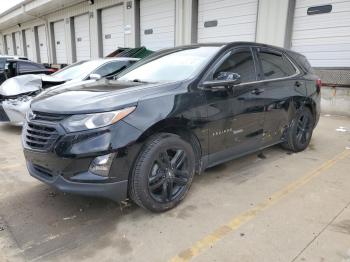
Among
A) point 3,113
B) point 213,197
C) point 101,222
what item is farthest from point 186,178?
point 3,113

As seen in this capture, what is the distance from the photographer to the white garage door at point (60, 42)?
68.4 ft

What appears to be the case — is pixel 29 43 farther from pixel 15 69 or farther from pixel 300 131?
pixel 300 131

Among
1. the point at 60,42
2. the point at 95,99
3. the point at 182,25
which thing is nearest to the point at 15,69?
the point at 182,25

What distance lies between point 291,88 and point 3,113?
5609 mm

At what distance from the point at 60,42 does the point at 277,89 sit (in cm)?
2028

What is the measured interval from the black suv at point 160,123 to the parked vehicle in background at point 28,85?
298cm

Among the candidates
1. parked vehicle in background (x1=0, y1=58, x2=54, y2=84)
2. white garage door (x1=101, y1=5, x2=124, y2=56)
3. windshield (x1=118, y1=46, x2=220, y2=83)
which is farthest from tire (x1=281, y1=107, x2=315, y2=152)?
white garage door (x1=101, y1=5, x2=124, y2=56)

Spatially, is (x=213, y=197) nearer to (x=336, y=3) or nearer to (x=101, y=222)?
(x=101, y=222)

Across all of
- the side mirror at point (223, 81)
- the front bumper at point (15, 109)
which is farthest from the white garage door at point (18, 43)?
the side mirror at point (223, 81)

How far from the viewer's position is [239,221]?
9.71 feet

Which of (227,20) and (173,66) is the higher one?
(227,20)

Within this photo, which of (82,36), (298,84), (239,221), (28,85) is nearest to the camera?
(239,221)

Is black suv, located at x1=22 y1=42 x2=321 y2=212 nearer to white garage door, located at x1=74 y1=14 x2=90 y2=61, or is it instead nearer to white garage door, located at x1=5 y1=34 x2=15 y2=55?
white garage door, located at x1=74 y1=14 x2=90 y2=61

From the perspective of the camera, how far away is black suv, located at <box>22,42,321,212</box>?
103 inches
